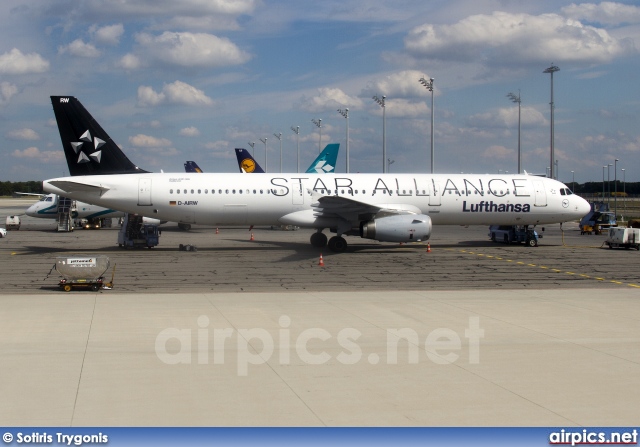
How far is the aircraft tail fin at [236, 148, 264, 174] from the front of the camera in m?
61.2

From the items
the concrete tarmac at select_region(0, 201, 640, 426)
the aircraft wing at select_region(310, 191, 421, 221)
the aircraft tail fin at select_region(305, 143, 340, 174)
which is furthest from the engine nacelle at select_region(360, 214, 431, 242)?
the aircraft tail fin at select_region(305, 143, 340, 174)

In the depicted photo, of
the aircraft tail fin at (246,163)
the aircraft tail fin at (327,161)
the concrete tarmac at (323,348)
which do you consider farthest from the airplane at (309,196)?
the aircraft tail fin at (246,163)

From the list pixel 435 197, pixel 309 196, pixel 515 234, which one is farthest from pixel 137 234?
pixel 515 234

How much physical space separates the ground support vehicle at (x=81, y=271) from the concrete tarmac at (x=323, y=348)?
0.52 m

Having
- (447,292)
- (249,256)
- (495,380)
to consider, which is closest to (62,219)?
(249,256)

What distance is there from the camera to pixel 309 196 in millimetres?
32031

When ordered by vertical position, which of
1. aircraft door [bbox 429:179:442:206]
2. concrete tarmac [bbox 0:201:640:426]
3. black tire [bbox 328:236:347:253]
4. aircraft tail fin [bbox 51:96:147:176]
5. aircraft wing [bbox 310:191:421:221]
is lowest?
concrete tarmac [bbox 0:201:640:426]

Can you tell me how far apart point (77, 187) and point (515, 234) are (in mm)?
21335

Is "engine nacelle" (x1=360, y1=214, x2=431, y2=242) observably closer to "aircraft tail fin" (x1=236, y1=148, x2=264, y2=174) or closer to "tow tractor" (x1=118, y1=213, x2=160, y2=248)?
"tow tractor" (x1=118, y1=213, x2=160, y2=248)

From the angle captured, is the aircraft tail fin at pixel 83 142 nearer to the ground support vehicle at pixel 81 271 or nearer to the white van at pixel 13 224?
the ground support vehicle at pixel 81 271

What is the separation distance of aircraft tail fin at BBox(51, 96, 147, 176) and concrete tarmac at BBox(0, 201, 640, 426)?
7.44 meters

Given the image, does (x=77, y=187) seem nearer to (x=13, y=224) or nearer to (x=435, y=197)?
(x=435, y=197)

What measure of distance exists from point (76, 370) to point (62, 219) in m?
38.9

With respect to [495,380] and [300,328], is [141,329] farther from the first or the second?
[495,380]
